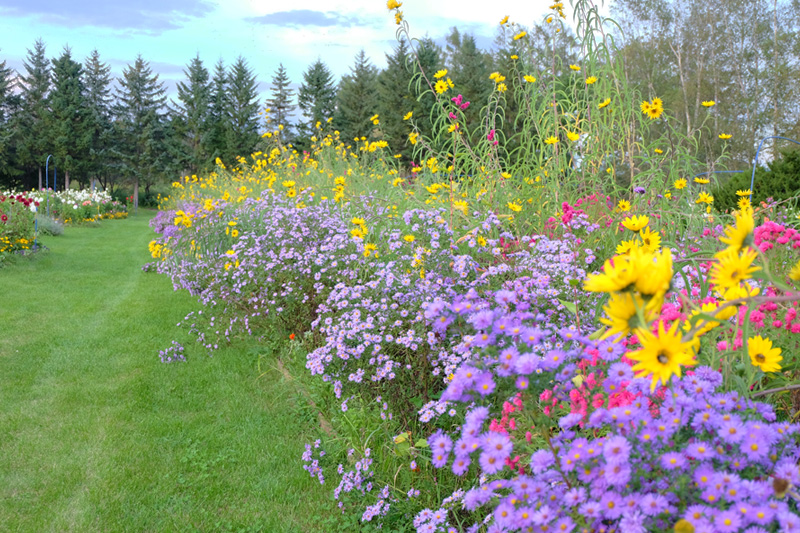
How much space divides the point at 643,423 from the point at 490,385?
0.32m

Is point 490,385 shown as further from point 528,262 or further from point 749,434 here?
point 528,262

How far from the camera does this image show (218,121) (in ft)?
103

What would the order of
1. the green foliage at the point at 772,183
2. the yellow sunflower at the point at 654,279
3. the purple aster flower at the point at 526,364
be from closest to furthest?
the yellow sunflower at the point at 654,279
the purple aster flower at the point at 526,364
the green foliage at the point at 772,183

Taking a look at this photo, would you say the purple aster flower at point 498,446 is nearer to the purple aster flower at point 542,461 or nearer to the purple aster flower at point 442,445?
the purple aster flower at point 542,461

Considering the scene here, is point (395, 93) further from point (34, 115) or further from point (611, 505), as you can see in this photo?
point (611, 505)

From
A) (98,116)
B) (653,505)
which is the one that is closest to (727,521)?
(653,505)

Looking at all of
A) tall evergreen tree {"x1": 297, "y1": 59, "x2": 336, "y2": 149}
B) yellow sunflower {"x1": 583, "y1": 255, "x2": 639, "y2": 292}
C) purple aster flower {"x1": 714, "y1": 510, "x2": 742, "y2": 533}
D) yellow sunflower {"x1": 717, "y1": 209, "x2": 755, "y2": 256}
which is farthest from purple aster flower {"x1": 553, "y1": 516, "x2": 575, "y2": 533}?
tall evergreen tree {"x1": 297, "y1": 59, "x2": 336, "y2": 149}

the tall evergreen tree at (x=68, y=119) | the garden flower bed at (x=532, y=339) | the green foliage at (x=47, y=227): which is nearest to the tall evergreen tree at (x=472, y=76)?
the green foliage at (x=47, y=227)

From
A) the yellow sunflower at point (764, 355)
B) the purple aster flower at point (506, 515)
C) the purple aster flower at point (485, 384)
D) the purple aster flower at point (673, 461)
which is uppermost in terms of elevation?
the yellow sunflower at point (764, 355)

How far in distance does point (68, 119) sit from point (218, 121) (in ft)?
24.6

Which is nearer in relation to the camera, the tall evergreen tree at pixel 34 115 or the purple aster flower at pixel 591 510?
the purple aster flower at pixel 591 510

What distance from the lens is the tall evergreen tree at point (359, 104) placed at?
2694cm

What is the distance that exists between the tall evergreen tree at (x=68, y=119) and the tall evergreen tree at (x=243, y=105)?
Result: 7.54 meters

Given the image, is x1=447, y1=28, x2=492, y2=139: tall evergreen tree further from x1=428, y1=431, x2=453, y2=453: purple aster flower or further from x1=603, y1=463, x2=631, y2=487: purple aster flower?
x1=603, y1=463, x2=631, y2=487: purple aster flower
